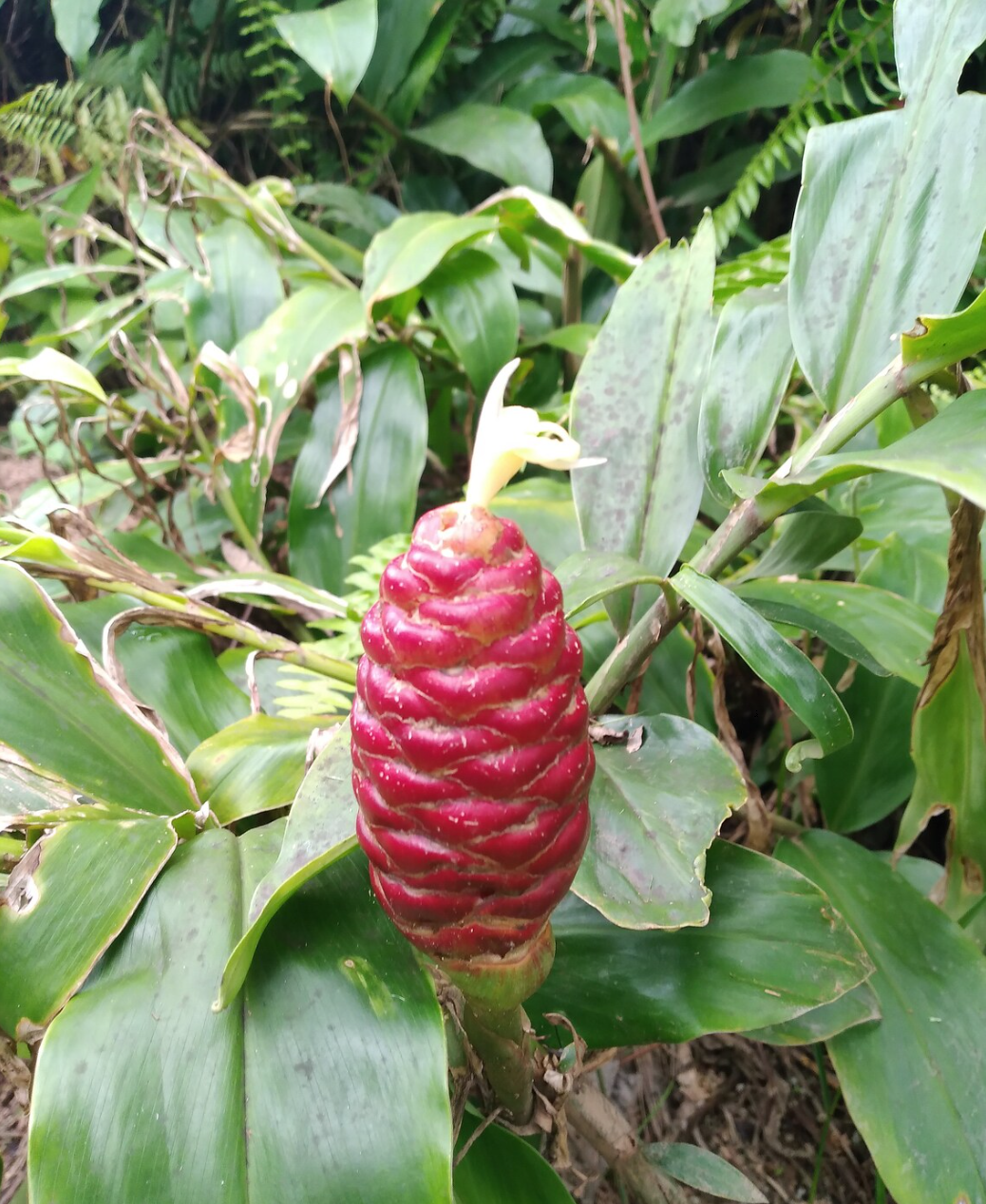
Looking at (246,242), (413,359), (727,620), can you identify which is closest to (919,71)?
(727,620)

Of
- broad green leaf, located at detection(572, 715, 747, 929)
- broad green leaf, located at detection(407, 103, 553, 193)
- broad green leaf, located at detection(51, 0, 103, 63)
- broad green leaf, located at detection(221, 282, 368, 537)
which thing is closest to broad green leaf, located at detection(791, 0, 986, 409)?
broad green leaf, located at detection(572, 715, 747, 929)

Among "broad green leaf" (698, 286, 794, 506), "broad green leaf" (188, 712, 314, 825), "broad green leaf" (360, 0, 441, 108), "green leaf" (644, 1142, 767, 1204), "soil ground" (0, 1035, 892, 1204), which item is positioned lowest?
"soil ground" (0, 1035, 892, 1204)

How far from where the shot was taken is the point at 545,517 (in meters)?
0.92

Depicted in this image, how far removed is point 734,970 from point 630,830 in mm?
168

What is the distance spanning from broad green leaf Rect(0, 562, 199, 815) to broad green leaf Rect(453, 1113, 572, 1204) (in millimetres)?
342

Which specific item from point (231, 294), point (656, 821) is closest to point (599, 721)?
point (656, 821)

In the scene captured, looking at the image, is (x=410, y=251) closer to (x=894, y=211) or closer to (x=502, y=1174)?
(x=894, y=211)

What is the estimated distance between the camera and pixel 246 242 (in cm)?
132

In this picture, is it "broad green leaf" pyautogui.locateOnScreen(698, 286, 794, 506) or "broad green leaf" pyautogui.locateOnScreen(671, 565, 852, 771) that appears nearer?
"broad green leaf" pyautogui.locateOnScreen(671, 565, 852, 771)

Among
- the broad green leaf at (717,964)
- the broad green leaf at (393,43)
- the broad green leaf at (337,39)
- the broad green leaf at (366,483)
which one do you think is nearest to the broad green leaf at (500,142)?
the broad green leaf at (393,43)

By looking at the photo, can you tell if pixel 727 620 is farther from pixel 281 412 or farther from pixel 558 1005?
pixel 281 412

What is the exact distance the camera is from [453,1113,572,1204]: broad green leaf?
58cm

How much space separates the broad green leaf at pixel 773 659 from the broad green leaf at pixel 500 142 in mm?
1282

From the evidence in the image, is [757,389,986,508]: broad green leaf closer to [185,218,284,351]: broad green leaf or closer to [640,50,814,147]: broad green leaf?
[185,218,284,351]: broad green leaf
